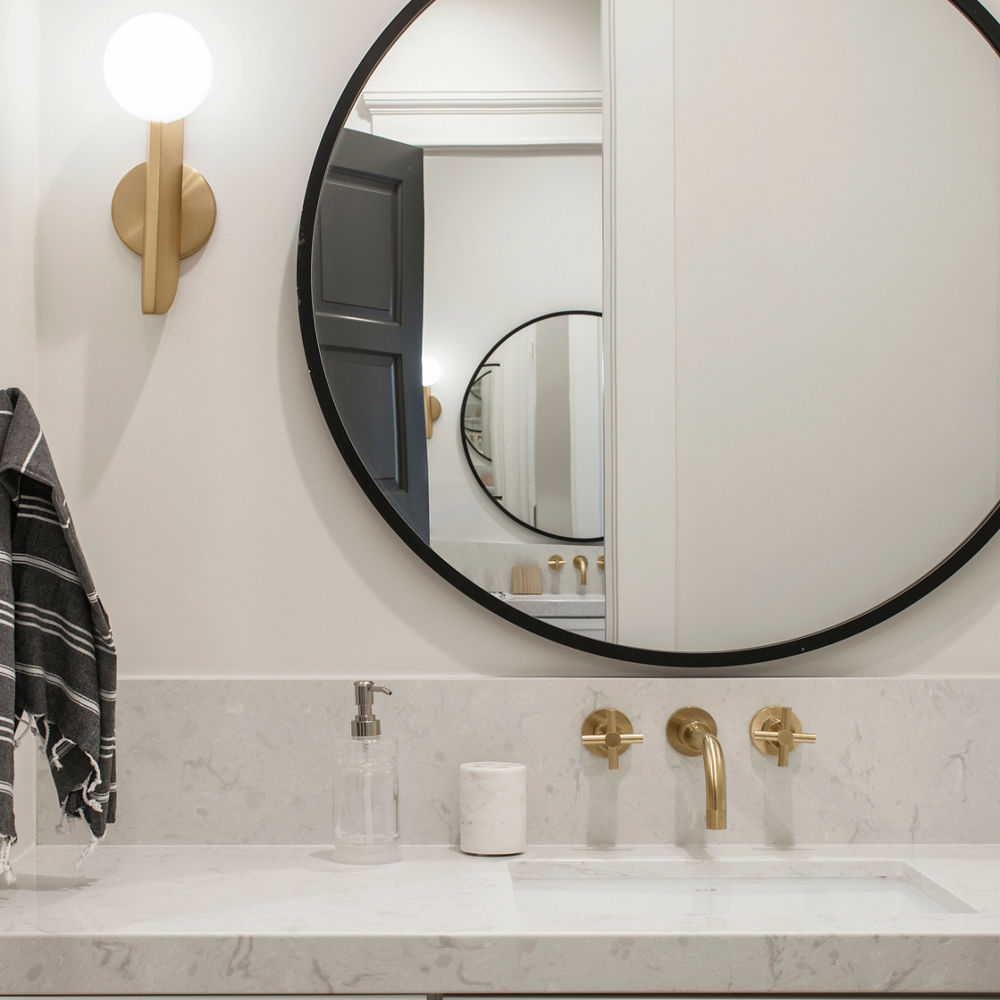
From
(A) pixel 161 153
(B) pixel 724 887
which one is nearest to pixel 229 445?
(A) pixel 161 153

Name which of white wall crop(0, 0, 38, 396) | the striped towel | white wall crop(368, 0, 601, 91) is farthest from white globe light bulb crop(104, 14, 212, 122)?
the striped towel

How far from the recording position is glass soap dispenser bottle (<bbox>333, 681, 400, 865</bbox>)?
1116 millimetres

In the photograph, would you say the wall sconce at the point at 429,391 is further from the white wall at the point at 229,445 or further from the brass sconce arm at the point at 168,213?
the brass sconce arm at the point at 168,213

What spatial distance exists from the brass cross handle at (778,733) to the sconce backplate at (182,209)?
0.87 meters

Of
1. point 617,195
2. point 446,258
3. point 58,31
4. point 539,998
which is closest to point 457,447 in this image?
point 446,258

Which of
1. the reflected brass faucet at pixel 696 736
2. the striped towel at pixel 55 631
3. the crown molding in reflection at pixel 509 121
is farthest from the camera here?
the crown molding in reflection at pixel 509 121

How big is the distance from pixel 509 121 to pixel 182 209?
0.40m

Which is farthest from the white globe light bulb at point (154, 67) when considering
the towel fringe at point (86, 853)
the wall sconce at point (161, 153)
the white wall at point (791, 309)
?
the towel fringe at point (86, 853)

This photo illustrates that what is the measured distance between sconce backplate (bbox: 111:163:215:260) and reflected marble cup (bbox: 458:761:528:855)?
2.30ft

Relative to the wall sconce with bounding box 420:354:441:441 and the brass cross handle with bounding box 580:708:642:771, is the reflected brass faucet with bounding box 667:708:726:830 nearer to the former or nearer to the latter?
the brass cross handle with bounding box 580:708:642:771

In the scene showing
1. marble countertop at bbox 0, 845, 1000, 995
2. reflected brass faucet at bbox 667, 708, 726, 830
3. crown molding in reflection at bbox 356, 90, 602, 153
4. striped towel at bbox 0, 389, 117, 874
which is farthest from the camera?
crown molding in reflection at bbox 356, 90, 602, 153

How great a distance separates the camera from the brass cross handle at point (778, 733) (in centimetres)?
116

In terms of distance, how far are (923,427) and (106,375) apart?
3.23 ft

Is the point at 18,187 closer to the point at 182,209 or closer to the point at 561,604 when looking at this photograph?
the point at 182,209
